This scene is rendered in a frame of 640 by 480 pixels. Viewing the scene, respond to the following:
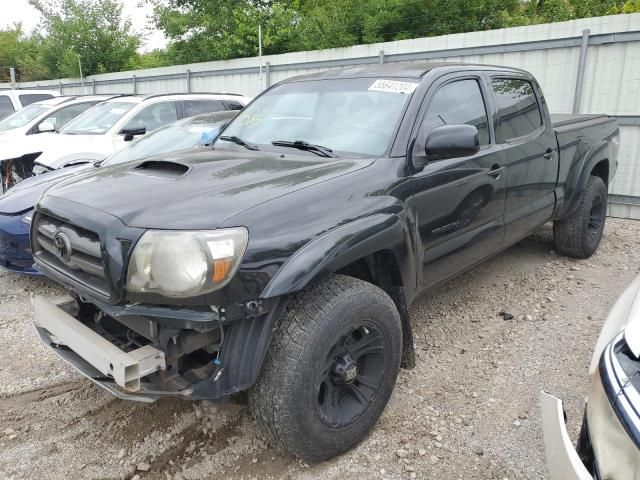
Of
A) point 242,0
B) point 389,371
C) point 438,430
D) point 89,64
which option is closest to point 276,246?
point 389,371

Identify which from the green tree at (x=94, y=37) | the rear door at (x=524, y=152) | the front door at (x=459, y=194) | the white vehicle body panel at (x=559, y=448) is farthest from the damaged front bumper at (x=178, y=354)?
the green tree at (x=94, y=37)

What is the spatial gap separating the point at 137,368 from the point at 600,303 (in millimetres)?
3735

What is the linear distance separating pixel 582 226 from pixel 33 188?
16.7 ft

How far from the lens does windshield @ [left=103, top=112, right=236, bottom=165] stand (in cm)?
538

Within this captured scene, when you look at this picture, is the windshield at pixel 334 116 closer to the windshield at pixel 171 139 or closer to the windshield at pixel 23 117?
the windshield at pixel 171 139

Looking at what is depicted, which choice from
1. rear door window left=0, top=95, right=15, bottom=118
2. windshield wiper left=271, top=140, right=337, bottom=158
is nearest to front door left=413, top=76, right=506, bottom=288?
windshield wiper left=271, top=140, right=337, bottom=158

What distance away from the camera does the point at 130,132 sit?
23.1 ft

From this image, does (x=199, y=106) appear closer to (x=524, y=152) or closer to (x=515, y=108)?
(x=515, y=108)

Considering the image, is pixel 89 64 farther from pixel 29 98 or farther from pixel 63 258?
pixel 63 258

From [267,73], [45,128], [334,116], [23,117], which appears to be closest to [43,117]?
[45,128]

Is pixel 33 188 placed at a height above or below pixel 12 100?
below

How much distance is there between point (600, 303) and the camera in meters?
4.25

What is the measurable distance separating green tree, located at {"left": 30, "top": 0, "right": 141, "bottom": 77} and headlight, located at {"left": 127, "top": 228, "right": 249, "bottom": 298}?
82.7 ft

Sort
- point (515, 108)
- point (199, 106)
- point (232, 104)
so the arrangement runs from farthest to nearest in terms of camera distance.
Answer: point (232, 104) < point (199, 106) < point (515, 108)
